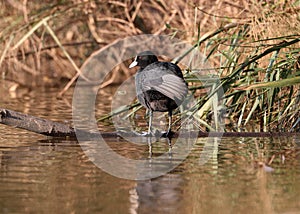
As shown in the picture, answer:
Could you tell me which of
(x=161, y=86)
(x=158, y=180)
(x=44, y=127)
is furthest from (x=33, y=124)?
(x=158, y=180)

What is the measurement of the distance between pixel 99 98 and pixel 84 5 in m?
1.53

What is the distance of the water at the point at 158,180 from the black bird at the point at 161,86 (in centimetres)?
30

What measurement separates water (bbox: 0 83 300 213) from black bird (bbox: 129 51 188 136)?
0.99 feet

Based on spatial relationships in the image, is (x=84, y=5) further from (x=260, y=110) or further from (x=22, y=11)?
(x=260, y=110)

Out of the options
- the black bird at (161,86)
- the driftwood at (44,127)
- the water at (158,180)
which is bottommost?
the water at (158,180)

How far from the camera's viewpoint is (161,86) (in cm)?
589

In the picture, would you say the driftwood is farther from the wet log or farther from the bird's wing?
the bird's wing

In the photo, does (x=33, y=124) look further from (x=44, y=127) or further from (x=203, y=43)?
(x=203, y=43)

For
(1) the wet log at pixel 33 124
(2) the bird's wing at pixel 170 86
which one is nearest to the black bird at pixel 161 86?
(2) the bird's wing at pixel 170 86

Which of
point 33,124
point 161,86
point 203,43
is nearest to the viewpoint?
point 33,124

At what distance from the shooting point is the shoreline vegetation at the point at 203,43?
6.50 meters

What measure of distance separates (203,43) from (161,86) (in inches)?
82.7

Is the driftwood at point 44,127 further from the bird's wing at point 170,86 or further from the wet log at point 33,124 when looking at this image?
the bird's wing at point 170,86

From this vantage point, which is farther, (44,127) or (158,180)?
(44,127)
